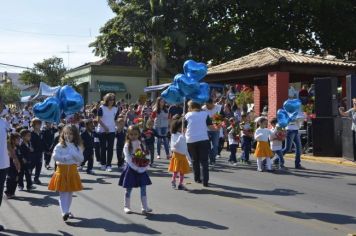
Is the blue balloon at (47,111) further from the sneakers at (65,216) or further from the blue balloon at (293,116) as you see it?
the blue balloon at (293,116)

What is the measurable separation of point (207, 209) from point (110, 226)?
69.9 inches

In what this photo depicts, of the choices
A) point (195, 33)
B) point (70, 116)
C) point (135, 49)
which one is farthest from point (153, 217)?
point (135, 49)

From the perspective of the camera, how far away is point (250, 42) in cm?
3672

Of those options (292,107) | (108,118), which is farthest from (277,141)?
(108,118)

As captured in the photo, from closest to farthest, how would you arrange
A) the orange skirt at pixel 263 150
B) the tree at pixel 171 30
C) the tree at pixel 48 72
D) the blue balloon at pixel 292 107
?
the orange skirt at pixel 263 150 < the blue balloon at pixel 292 107 < the tree at pixel 171 30 < the tree at pixel 48 72

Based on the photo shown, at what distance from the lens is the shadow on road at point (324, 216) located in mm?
7633

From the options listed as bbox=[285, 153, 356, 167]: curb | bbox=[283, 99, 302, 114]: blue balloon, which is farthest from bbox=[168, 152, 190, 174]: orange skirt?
bbox=[285, 153, 356, 167]: curb

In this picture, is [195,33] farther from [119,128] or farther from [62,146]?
[62,146]

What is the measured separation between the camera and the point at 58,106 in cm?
1197

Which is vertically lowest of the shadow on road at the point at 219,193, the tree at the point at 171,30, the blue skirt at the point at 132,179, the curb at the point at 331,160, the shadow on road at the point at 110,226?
the shadow on road at the point at 110,226

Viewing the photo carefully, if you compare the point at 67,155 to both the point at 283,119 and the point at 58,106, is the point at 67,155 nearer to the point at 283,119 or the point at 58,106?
the point at 58,106

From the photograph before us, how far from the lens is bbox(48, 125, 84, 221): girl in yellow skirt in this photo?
761 cm

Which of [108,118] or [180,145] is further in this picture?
[108,118]

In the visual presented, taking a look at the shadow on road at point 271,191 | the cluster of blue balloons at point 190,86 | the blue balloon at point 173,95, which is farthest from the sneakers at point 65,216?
the blue balloon at point 173,95
